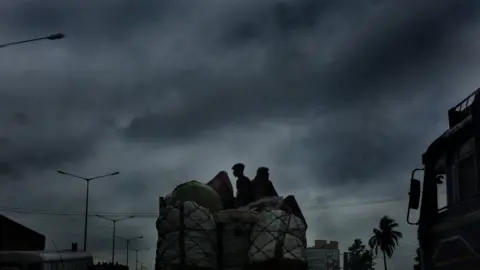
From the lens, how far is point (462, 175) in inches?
271

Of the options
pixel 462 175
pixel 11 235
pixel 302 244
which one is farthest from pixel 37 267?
pixel 11 235

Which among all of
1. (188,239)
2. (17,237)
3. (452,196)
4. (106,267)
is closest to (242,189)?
(188,239)

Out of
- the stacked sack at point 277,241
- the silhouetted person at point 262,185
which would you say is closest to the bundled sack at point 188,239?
the stacked sack at point 277,241

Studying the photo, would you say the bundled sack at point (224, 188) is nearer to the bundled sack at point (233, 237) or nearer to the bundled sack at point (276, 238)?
the bundled sack at point (233, 237)

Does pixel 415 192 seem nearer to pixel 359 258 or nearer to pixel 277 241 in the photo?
pixel 277 241

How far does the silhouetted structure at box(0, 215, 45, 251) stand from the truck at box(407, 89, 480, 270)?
154 feet

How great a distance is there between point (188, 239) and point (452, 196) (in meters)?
4.22

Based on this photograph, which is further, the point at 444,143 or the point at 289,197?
the point at 289,197

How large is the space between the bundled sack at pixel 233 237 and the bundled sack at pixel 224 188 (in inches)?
53.4

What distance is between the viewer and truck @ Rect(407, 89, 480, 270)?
6.43m

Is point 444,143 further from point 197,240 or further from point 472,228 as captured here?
point 197,240

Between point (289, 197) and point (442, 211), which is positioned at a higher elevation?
point (289, 197)

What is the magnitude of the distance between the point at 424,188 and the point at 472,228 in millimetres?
1969

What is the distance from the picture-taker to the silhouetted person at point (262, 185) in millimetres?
12250
